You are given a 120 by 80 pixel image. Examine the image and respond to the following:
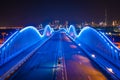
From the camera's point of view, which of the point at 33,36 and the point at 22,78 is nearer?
the point at 22,78

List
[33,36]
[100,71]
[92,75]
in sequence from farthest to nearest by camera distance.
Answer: [33,36] < [100,71] < [92,75]

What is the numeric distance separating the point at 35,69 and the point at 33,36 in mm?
55995

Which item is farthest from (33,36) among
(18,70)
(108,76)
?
(108,76)

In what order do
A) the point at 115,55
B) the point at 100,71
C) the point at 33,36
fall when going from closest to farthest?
1. the point at 100,71
2. the point at 115,55
3. the point at 33,36

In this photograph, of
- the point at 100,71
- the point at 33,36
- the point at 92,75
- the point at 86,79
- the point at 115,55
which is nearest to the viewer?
the point at 86,79

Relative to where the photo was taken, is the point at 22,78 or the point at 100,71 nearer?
the point at 22,78

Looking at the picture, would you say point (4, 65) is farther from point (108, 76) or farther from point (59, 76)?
point (108, 76)

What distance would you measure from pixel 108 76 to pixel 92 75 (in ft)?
5.10

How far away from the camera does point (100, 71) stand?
28.8 meters

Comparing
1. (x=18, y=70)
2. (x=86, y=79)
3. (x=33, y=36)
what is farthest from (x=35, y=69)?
(x=33, y=36)

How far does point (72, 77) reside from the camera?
25469 mm

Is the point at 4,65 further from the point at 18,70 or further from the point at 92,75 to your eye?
the point at 92,75

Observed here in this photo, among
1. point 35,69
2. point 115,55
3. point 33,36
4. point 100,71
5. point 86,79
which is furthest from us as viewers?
point 33,36

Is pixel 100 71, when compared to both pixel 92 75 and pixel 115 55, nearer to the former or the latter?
pixel 92 75
